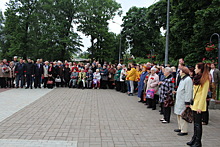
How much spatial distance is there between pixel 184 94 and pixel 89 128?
2815 millimetres

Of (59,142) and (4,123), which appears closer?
(59,142)

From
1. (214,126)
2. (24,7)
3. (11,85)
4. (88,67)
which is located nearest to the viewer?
(214,126)

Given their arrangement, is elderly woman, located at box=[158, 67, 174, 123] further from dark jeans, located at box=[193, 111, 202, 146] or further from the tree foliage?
the tree foliage

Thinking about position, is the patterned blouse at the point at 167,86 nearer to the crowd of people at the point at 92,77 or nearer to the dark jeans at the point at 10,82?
the crowd of people at the point at 92,77

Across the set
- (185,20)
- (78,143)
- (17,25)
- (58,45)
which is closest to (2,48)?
(17,25)

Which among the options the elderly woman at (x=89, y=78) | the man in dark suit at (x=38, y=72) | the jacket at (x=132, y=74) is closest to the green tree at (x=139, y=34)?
the elderly woman at (x=89, y=78)

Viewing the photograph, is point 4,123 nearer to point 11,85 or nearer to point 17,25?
point 11,85

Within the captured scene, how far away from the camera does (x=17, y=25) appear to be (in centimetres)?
3428

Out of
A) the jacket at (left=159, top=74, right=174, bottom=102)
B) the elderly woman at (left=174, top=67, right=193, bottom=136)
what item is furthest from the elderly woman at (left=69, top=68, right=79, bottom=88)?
the elderly woman at (left=174, top=67, right=193, bottom=136)

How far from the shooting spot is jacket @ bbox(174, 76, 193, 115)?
18.1 ft

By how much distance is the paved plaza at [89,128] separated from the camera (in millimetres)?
5020

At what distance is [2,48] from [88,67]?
36.7 m

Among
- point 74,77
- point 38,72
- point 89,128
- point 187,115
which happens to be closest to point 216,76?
point 187,115

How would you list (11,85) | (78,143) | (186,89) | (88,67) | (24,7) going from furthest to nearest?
(24,7)
(88,67)
(11,85)
(186,89)
(78,143)
